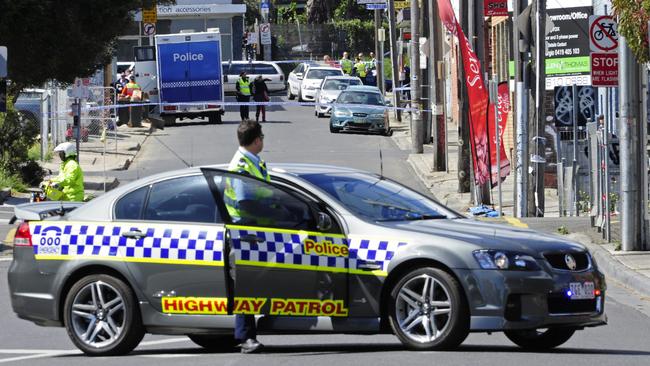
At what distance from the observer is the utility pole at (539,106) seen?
21.4 metres

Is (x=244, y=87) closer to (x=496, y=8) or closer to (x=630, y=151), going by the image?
(x=496, y=8)

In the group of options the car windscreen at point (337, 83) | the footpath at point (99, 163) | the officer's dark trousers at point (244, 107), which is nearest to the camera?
the footpath at point (99, 163)

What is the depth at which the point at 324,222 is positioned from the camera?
31.6 ft

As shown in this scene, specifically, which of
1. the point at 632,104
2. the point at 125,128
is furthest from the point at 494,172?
the point at 125,128

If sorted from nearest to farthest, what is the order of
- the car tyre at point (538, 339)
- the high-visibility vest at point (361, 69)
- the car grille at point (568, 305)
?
the car grille at point (568, 305)
the car tyre at point (538, 339)
the high-visibility vest at point (361, 69)

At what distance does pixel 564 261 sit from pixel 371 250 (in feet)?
4.45

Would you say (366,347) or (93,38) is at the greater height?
(93,38)

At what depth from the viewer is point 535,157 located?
2219 cm

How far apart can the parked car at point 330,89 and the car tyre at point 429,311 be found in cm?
3882

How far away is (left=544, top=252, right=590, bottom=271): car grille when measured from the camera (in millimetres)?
9531

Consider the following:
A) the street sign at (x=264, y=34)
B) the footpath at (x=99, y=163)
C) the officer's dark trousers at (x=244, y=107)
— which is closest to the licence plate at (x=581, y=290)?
the footpath at (x=99, y=163)

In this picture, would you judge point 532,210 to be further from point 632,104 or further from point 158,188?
point 158,188

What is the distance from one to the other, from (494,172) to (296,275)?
14.4 meters

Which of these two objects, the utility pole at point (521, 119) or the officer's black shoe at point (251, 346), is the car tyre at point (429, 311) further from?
the utility pole at point (521, 119)
